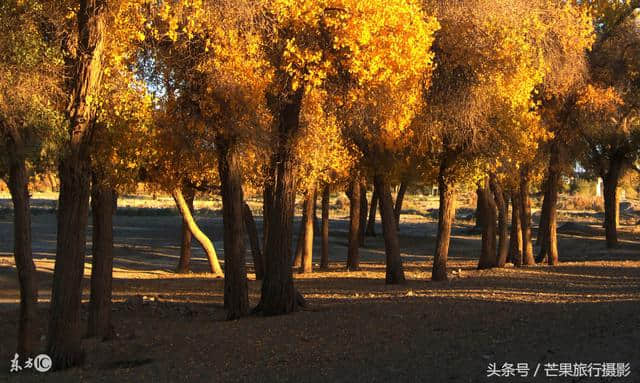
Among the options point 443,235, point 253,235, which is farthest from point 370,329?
point 253,235

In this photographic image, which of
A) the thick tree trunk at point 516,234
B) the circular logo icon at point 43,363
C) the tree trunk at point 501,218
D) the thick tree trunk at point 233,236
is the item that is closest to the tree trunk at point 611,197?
the thick tree trunk at point 516,234

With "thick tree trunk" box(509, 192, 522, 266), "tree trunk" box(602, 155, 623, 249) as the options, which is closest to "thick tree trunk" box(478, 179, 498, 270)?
"thick tree trunk" box(509, 192, 522, 266)

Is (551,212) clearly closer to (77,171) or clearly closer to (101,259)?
(101,259)

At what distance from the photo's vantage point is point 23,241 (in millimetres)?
12445

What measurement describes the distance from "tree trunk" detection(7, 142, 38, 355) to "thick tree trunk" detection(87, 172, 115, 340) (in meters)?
1.44

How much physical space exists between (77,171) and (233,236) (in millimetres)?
6106

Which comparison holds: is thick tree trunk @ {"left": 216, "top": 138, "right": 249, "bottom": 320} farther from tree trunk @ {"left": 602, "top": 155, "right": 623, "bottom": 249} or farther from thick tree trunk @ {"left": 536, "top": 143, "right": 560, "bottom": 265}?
tree trunk @ {"left": 602, "top": 155, "right": 623, "bottom": 249}

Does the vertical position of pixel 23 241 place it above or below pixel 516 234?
below

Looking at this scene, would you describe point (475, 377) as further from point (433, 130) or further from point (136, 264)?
point (136, 264)

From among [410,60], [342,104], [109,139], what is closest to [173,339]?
[109,139]

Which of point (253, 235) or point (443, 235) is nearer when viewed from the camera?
point (443, 235)

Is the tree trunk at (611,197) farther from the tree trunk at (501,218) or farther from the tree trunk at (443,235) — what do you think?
the tree trunk at (443,235)

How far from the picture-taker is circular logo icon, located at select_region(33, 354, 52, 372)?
1201cm

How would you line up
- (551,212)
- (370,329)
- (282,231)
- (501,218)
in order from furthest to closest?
1. (551,212)
2. (501,218)
3. (282,231)
4. (370,329)
